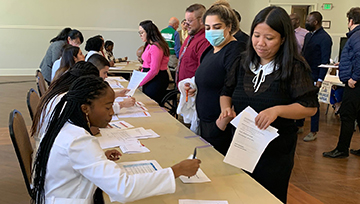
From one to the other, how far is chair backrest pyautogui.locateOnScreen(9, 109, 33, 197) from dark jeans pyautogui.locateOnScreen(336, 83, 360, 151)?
3373 millimetres

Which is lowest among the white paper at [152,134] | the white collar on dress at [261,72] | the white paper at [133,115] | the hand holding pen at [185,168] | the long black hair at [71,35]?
the white paper at [133,115]

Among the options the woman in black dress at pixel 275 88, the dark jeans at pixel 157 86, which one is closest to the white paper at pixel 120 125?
the woman in black dress at pixel 275 88

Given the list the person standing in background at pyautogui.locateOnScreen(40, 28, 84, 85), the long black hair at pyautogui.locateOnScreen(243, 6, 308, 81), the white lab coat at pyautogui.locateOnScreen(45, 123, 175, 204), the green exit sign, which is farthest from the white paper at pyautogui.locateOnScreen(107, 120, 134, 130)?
the green exit sign

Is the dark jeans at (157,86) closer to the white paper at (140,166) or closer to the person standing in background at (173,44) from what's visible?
the white paper at (140,166)

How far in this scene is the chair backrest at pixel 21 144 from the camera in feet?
5.20

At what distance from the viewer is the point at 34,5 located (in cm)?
912

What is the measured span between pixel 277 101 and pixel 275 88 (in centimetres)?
7

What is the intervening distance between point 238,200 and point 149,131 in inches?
39.0

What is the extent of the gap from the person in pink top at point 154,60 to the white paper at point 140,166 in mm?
2043

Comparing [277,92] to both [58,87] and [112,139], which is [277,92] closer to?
[112,139]

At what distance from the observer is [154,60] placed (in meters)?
3.51

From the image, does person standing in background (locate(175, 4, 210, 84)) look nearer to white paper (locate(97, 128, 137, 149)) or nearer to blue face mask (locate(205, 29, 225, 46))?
blue face mask (locate(205, 29, 225, 46))

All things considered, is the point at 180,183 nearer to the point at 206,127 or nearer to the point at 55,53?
the point at 206,127

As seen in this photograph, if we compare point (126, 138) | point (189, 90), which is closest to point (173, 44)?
point (189, 90)
